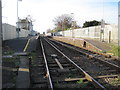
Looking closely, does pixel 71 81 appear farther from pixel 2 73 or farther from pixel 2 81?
pixel 2 73

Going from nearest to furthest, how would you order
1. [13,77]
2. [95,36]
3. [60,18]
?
[13,77]
[95,36]
[60,18]

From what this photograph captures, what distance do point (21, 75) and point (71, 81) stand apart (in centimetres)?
198

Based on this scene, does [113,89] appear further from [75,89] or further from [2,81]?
[2,81]

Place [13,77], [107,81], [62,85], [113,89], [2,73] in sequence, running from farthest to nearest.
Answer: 1. [2,73]
2. [13,77]
3. [107,81]
4. [62,85]
5. [113,89]

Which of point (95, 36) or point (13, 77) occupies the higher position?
point (95, 36)

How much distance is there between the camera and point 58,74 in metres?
6.80

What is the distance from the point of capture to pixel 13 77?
6.19m

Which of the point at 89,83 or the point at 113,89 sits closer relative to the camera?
the point at 113,89

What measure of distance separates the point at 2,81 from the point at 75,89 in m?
2.60

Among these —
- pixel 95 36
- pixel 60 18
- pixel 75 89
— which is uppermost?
pixel 60 18

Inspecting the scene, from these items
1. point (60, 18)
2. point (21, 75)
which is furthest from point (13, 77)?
point (60, 18)

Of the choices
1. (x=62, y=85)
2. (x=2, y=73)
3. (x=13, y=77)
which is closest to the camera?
(x=62, y=85)

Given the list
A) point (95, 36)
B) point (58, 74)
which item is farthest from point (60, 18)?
point (58, 74)

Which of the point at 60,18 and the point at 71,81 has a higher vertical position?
the point at 60,18
